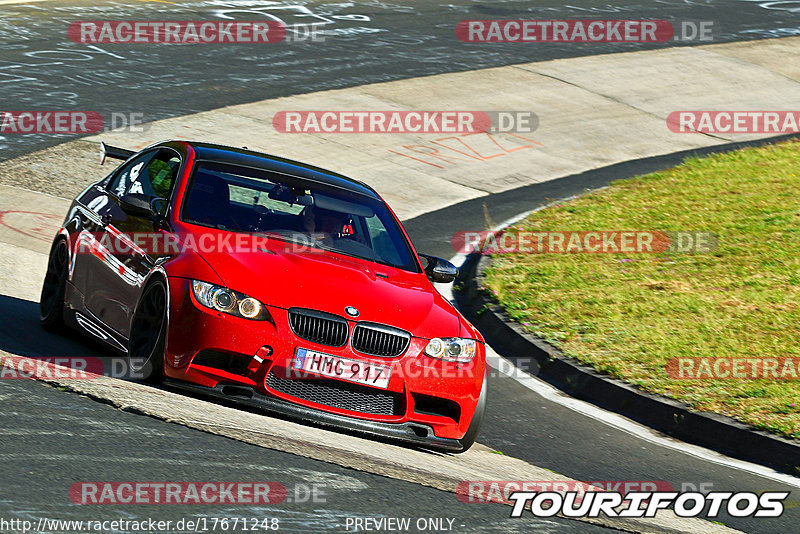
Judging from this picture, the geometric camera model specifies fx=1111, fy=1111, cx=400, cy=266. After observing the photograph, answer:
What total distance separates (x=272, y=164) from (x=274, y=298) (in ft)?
6.12

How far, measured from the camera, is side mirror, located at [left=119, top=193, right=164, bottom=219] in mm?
7156

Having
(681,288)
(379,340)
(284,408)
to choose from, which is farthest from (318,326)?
(681,288)

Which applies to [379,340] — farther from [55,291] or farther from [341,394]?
[55,291]

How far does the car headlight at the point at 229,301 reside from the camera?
6230mm

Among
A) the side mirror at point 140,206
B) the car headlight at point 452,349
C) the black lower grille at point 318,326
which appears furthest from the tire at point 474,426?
the side mirror at point 140,206

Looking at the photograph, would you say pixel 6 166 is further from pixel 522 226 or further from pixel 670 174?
pixel 670 174

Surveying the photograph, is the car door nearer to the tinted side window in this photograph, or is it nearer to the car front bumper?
the tinted side window

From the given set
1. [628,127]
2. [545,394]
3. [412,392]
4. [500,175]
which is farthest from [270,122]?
[412,392]

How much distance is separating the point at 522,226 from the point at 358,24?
39.9 feet

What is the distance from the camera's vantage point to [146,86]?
18750 millimetres

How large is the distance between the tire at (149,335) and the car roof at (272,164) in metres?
1.45

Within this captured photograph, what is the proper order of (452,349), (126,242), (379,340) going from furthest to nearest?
1. (126,242)
2. (452,349)
3. (379,340)

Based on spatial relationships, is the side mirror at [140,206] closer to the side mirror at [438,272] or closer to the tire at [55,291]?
the tire at [55,291]

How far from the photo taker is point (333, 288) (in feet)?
21.5
